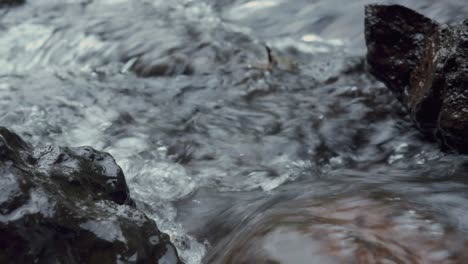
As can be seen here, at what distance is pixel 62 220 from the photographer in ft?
8.50

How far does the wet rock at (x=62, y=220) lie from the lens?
248 cm

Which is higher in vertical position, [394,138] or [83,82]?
[394,138]

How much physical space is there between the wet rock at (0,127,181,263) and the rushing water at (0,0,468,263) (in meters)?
0.46

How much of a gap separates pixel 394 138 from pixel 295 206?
2256 millimetres

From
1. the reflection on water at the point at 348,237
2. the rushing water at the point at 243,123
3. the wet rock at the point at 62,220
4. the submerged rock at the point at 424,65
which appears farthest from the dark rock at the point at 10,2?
the reflection on water at the point at 348,237

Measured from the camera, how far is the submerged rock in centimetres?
423

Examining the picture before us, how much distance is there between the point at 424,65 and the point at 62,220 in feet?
11.0

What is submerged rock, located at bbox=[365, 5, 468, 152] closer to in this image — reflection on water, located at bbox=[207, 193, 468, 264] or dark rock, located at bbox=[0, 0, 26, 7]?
reflection on water, located at bbox=[207, 193, 468, 264]

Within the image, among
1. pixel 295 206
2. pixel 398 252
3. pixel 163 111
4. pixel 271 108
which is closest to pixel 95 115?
pixel 163 111

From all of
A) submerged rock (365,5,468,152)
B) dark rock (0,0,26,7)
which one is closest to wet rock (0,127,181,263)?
submerged rock (365,5,468,152)

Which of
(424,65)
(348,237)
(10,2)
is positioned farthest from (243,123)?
(10,2)

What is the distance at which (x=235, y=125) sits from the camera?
588cm

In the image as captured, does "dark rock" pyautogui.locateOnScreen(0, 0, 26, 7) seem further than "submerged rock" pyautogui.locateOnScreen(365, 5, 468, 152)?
Yes

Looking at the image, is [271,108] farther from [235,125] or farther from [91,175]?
[91,175]
